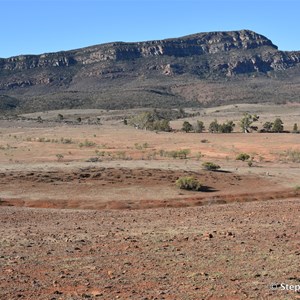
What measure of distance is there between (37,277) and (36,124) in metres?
84.4

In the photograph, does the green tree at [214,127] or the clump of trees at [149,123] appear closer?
the green tree at [214,127]

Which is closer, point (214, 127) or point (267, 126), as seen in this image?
point (214, 127)

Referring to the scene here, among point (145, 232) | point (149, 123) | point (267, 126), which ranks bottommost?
point (145, 232)

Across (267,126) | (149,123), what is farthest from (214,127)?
(149,123)

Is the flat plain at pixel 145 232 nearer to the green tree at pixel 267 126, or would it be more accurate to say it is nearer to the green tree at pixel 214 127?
the green tree at pixel 214 127

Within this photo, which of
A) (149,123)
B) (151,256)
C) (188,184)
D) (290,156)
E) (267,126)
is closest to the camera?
(151,256)

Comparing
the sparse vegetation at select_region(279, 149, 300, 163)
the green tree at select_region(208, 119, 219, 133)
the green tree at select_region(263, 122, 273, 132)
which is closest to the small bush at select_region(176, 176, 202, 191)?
the sparse vegetation at select_region(279, 149, 300, 163)

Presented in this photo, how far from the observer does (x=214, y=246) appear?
13.0 m

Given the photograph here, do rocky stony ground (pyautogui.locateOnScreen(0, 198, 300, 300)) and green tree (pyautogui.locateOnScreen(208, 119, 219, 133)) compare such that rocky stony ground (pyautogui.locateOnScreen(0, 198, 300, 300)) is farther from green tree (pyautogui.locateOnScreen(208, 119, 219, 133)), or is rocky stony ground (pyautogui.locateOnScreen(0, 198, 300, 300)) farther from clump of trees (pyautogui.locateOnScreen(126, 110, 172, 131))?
clump of trees (pyautogui.locateOnScreen(126, 110, 172, 131))

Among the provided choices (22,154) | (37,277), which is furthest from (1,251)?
(22,154)

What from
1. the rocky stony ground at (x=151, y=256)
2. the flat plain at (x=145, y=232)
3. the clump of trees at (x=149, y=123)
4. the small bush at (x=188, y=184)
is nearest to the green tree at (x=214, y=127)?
the clump of trees at (x=149, y=123)

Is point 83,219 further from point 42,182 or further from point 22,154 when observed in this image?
point 22,154

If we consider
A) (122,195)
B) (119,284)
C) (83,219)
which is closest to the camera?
(119,284)

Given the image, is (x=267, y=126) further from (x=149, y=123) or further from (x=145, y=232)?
(x=145, y=232)
